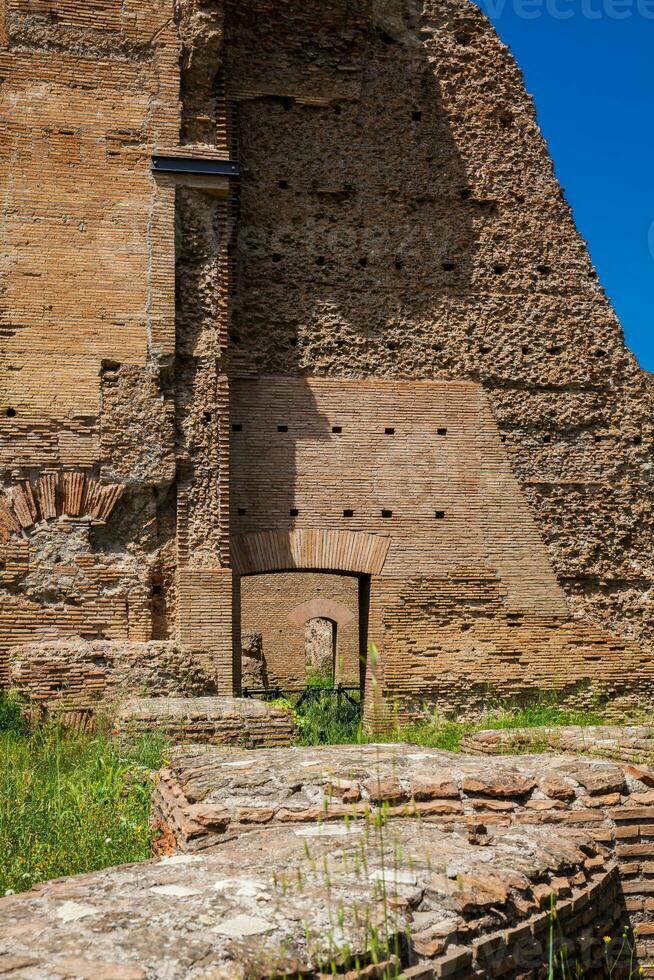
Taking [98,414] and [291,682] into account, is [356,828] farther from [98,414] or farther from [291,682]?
[291,682]

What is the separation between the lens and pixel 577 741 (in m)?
7.04

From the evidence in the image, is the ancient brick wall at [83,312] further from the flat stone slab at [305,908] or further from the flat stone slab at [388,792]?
the flat stone slab at [305,908]

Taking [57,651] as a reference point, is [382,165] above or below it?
above

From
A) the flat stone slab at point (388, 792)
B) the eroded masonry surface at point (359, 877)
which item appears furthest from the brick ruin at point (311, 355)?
the eroded masonry surface at point (359, 877)

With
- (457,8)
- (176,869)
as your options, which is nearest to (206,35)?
(457,8)

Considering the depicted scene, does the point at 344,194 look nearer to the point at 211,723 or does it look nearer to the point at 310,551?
the point at 310,551

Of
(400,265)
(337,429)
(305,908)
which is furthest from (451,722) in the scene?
(305,908)

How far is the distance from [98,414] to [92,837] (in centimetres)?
574

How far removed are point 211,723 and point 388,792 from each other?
3.39 meters

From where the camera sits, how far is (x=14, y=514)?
9.91 meters

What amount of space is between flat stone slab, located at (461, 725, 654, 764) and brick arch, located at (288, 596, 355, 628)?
12708mm

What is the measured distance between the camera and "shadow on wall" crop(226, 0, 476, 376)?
38.8 ft

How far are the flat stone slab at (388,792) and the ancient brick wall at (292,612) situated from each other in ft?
51.5

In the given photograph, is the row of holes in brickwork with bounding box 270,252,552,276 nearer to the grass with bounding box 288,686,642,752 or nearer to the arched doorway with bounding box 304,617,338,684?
the grass with bounding box 288,686,642,752
